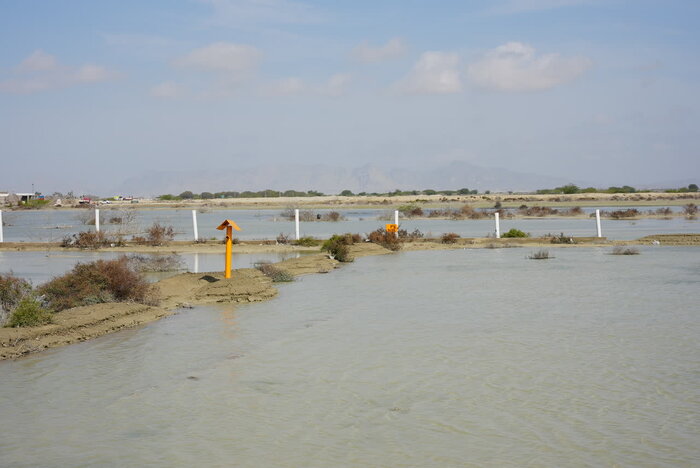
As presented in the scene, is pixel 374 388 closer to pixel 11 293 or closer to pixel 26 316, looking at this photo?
pixel 26 316

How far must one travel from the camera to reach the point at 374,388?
985 cm

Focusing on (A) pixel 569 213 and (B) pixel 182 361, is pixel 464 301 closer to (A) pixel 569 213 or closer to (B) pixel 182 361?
(B) pixel 182 361

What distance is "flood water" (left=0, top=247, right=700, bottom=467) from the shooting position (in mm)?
7621

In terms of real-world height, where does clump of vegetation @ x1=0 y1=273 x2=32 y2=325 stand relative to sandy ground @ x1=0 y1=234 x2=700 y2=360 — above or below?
above

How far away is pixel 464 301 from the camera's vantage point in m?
17.3

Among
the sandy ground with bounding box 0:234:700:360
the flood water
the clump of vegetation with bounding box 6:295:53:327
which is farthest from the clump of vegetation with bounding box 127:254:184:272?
the clump of vegetation with bounding box 6:295:53:327

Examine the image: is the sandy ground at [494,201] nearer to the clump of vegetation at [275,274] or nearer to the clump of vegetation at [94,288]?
the clump of vegetation at [275,274]

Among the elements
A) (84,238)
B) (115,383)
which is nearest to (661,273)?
(115,383)

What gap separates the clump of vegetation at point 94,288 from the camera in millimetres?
15125

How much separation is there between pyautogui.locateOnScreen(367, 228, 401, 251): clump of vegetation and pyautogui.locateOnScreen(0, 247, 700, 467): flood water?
1467cm

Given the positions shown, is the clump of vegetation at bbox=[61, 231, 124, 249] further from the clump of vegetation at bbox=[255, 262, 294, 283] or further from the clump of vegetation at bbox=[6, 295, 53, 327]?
the clump of vegetation at bbox=[6, 295, 53, 327]

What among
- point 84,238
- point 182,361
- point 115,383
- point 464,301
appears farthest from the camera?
point 84,238

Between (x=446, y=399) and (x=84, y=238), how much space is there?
27.1m

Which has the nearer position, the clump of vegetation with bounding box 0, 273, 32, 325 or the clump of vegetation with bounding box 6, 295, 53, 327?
the clump of vegetation with bounding box 6, 295, 53, 327
